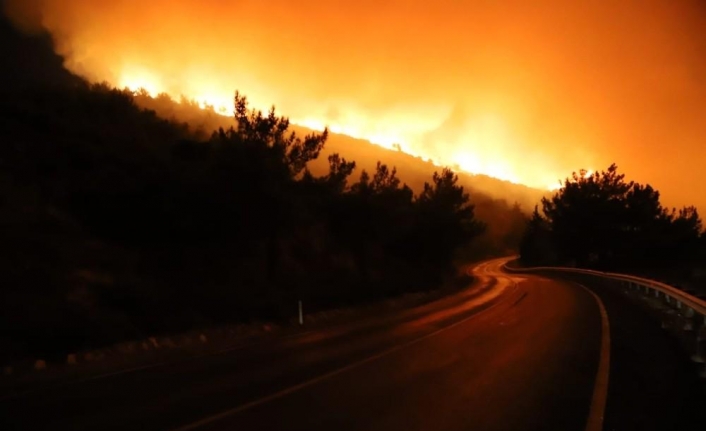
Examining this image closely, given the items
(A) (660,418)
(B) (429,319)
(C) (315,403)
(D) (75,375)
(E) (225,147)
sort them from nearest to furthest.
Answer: (A) (660,418) → (C) (315,403) → (D) (75,375) → (B) (429,319) → (E) (225,147)

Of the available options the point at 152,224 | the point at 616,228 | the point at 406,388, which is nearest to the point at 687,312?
the point at 406,388

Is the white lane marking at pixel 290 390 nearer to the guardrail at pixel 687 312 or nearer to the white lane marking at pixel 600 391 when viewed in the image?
the white lane marking at pixel 600 391

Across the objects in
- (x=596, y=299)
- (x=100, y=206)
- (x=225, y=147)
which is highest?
(x=225, y=147)

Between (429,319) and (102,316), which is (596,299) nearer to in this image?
(429,319)

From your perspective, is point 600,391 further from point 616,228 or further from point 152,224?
point 616,228

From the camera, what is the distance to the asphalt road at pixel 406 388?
732cm

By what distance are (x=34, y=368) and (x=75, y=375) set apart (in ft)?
3.39

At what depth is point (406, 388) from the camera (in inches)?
358

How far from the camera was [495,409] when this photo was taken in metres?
7.76

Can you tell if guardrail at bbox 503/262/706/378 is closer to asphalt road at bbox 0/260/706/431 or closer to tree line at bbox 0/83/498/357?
asphalt road at bbox 0/260/706/431

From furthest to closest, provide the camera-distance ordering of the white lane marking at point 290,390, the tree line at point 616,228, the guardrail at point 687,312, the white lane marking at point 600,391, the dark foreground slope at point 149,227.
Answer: the tree line at point 616,228 < the dark foreground slope at point 149,227 < the guardrail at point 687,312 < the white lane marking at point 290,390 < the white lane marking at point 600,391

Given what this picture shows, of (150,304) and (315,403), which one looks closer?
(315,403)

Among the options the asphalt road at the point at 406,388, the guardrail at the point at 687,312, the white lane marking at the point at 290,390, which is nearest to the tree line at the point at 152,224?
the asphalt road at the point at 406,388

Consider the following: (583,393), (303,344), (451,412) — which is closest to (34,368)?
(303,344)
